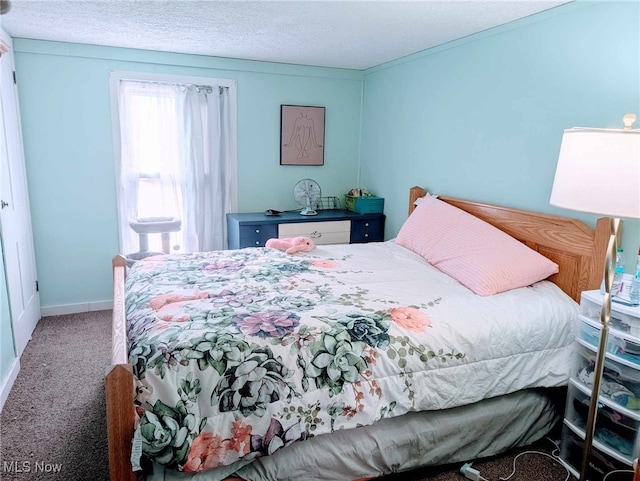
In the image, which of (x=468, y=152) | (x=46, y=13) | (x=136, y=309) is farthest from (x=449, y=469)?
(x=46, y=13)

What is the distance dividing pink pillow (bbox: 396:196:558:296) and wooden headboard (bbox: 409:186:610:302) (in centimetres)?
8

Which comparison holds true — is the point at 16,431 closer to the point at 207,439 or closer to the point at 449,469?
the point at 207,439

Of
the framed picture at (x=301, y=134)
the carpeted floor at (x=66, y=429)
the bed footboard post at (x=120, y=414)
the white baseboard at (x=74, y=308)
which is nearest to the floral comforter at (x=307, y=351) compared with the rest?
the bed footboard post at (x=120, y=414)

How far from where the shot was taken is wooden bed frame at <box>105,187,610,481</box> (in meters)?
1.47

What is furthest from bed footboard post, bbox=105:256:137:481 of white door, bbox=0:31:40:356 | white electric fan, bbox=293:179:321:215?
white electric fan, bbox=293:179:321:215

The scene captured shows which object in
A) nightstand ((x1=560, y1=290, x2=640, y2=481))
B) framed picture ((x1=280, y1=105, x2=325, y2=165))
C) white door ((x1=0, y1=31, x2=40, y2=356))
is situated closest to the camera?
nightstand ((x1=560, y1=290, x2=640, y2=481))

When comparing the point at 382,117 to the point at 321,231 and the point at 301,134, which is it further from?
the point at 321,231

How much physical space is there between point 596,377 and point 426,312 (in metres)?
0.71

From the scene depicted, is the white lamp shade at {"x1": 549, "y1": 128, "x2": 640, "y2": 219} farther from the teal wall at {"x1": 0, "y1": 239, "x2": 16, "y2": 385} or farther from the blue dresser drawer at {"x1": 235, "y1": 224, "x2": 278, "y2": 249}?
the teal wall at {"x1": 0, "y1": 239, "x2": 16, "y2": 385}

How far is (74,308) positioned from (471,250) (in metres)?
3.42

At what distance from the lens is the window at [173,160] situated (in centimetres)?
396

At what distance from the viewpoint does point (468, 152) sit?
325cm

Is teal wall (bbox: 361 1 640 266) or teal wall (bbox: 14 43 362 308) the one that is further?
teal wall (bbox: 14 43 362 308)

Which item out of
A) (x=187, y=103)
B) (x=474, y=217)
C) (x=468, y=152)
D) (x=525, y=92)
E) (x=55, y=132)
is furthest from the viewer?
(x=187, y=103)
